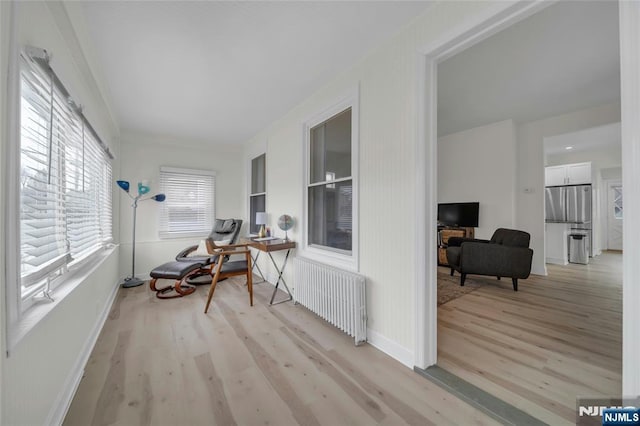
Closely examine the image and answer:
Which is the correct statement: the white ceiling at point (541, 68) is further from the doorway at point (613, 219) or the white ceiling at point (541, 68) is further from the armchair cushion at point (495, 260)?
the doorway at point (613, 219)

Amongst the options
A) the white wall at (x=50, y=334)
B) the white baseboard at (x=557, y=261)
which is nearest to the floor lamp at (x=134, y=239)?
the white wall at (x=50, y=334)

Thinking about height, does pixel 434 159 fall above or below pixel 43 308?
Answer: above

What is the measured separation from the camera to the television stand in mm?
4745

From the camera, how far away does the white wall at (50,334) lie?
3.05 ft

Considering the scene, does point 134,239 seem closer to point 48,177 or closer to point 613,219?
point 48,177

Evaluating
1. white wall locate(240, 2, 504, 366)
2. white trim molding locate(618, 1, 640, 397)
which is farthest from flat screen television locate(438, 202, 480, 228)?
white trim molding locate(618, 1, 640, 397)

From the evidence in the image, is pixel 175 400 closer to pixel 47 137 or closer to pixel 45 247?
pixel 45 247

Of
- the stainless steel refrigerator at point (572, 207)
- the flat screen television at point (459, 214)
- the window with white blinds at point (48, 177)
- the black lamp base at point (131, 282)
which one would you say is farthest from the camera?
the stainless steel refrigerator at point (572, 207)

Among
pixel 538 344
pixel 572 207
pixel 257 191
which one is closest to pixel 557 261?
pixel 572 207

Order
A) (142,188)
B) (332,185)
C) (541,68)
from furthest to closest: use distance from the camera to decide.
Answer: (142,188)
(332,185)
(541,68)

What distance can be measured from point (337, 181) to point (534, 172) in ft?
13.3

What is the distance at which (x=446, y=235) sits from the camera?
16.3 ft

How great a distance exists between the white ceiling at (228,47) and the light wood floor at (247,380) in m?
2.58

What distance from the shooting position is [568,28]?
2.00 metres
